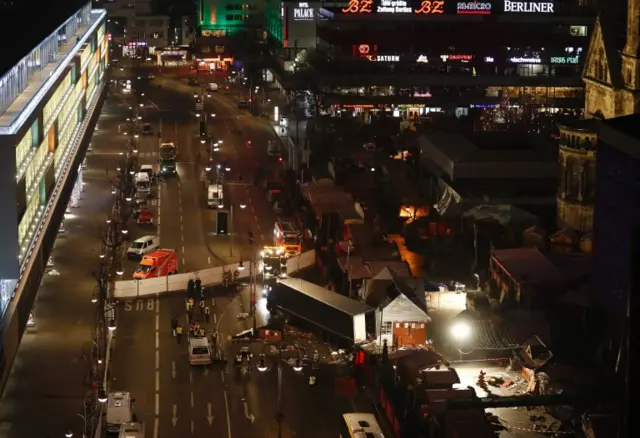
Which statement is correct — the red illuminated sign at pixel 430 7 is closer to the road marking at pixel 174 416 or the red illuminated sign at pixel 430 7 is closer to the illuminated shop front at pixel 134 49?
the illuminated shop front at pixel 134 49

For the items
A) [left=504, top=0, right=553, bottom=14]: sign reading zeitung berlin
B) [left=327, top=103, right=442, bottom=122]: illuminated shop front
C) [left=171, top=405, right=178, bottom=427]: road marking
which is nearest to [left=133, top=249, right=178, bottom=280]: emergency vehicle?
[left=171, top=405, right=178, bottom=427]: road marking

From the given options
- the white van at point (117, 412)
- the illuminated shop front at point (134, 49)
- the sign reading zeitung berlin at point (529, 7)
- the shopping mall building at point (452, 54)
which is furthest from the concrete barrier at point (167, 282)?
the illuminated shop front at point (134, 49)

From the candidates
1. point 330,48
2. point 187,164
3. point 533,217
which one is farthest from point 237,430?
point 330,48

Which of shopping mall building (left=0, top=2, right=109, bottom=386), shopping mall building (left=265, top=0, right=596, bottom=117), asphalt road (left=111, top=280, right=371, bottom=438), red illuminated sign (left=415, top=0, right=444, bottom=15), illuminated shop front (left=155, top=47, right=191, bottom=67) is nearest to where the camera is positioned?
asphalt road (left=111, top=280, right=371, bottom=438)

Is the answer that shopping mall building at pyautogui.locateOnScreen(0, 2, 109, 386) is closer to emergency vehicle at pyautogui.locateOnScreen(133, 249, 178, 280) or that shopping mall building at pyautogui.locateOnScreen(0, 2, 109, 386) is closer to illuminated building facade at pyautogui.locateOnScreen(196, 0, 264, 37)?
emergency vehicle at pyautogui.locateOnScreen(133, 249, 178, 280)

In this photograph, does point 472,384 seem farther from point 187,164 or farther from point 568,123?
point 187,164

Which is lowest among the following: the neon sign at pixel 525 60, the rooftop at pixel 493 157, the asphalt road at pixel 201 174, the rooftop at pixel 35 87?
the asphalt road at pixel 201 174
